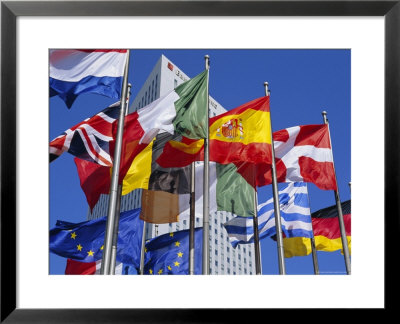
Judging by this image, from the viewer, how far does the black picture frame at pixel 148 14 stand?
16.0ft

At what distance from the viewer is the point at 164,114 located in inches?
338

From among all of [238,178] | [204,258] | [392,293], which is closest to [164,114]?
[204,258]

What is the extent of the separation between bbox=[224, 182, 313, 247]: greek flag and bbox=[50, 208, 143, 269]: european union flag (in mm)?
2322

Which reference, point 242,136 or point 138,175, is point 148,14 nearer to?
point 138,175

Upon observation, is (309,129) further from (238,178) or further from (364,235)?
(364,235)

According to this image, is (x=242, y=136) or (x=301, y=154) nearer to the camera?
(x=242, y=136)

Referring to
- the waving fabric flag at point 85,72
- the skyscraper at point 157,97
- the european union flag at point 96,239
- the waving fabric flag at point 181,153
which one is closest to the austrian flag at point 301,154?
the waving fabric flag at point 181,153

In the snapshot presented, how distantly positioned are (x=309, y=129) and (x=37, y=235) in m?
6.60

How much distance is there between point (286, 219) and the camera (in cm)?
1354

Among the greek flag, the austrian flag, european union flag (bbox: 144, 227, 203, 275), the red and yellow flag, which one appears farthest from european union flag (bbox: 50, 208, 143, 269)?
the austrian flag

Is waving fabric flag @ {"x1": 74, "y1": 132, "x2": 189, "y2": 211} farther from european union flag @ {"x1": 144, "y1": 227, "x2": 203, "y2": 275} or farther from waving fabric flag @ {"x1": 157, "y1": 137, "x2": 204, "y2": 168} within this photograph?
european union flag @ {"x1": 144, "y1": 227, "x2": 203, "y2": 275}

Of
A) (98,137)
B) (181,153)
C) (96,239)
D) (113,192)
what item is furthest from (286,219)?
(113,192)

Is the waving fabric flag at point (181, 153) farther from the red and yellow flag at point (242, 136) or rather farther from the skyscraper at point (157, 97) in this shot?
the skyscraper at point (157, 97)

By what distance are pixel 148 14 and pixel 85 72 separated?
76.2 inches
